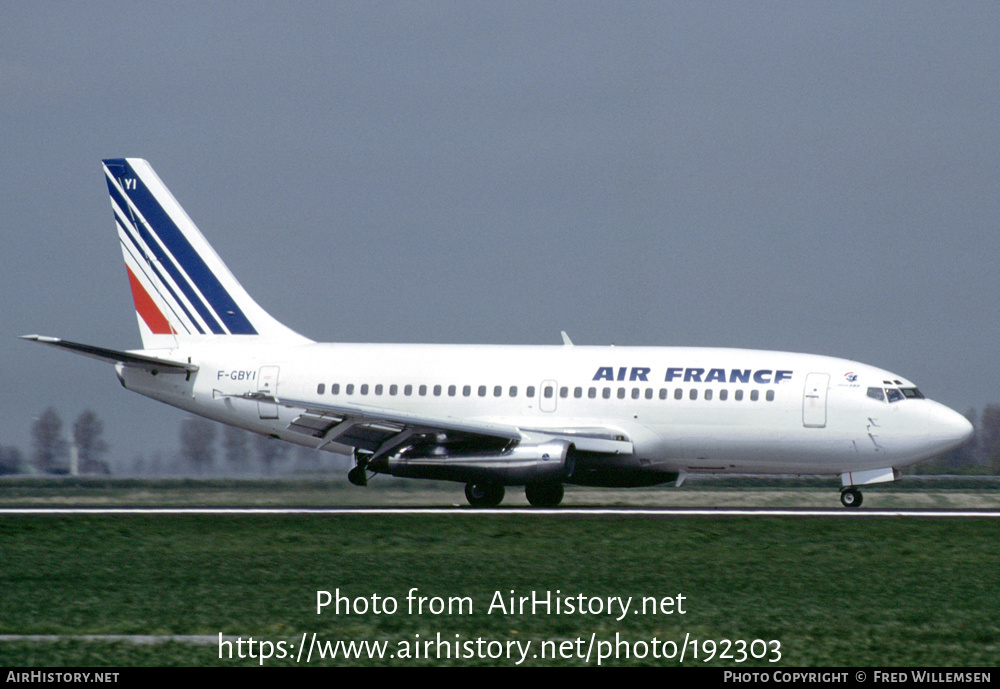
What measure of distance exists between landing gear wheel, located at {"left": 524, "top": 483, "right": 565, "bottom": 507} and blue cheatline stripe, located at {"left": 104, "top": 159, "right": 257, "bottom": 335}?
1001 cm

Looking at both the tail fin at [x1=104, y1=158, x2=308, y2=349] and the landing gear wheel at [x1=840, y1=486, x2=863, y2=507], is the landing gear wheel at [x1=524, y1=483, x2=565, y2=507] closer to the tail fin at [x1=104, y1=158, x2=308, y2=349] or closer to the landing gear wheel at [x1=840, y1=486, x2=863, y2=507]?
the landing gear wheel at [x1=840, y1=486, x2=863, y2=507]

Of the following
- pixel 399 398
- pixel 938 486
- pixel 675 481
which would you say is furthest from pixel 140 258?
pixel 938 486

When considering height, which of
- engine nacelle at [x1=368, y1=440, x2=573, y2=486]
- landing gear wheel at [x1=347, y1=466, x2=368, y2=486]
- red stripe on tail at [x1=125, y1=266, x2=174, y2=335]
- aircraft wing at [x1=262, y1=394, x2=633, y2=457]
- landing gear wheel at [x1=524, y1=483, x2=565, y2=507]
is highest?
red stripe on tail at [x1=125, y1=266, x2=174, y2=335]

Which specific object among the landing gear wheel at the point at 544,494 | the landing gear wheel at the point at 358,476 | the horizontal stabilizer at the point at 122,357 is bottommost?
the landing gear wheel at the point at 544,494

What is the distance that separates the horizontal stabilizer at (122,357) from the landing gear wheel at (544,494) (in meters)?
10.6

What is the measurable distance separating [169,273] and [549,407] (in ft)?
43.9

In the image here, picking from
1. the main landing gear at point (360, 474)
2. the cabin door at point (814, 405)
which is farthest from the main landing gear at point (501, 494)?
the cabin door at point (814, 405)

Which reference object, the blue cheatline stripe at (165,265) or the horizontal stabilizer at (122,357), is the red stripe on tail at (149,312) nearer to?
the blue cheatline stripe at (165,265)

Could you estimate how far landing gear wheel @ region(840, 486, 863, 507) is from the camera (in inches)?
1375

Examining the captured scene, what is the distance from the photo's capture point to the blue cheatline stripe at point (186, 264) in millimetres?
41281

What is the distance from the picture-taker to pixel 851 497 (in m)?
35.1

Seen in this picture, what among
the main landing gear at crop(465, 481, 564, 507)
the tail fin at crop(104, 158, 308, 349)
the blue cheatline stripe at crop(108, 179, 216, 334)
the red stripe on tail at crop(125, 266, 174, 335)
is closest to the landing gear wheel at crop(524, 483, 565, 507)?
the main landing gear at crop(465, 481, 564, 507)

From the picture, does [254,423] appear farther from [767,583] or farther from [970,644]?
[970,644]

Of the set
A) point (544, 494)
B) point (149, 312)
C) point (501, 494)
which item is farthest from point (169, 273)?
point (544, 494)
